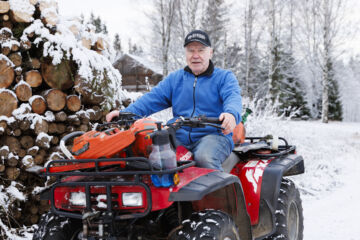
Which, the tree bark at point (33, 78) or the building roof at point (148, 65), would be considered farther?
the building roof at point (148, 65)

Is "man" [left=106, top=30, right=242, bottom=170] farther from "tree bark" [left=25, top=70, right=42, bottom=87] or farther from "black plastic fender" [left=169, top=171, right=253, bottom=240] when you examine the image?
"tree bark" [left=25, top=70, right=42, bottom=87]

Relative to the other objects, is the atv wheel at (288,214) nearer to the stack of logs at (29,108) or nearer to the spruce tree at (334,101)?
the stack of logs at (29,108)

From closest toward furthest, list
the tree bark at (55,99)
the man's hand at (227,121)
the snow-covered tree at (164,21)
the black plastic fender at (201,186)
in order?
the black plastic fender at (201,186) < the man's hand at (227,121) < the tree bark at (55,99) < the snow-covered tree at (164,21)

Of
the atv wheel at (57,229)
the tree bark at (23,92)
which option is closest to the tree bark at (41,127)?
the tree bark at (23,92)

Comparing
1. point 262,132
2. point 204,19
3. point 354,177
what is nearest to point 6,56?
point 262,132

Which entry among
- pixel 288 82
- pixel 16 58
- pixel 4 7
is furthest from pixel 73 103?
pixel 288 82

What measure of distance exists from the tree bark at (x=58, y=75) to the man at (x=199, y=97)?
1.63 metres

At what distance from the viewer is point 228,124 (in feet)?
8.18

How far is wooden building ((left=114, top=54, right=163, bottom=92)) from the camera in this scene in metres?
23.2

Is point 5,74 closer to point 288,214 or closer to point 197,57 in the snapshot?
point 197,57

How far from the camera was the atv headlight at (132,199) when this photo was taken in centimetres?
213

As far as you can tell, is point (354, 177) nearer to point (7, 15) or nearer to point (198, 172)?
point (198, 172)

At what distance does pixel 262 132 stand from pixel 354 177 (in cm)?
259

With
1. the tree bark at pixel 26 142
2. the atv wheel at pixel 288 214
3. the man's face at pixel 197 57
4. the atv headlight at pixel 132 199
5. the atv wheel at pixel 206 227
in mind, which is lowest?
the atv wheel at pixel 288 214
